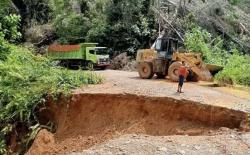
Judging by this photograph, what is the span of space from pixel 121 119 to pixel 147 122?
3.13ft

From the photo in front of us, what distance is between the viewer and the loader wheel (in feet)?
67.2

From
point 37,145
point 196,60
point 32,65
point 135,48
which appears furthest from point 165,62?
point 135,48

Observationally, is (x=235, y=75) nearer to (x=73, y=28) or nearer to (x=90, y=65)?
(x=90, y=65)

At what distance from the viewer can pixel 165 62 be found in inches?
791

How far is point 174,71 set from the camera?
Result: 19016 mm

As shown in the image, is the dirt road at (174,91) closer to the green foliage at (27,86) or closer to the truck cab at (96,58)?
the green foliage at (27,86)

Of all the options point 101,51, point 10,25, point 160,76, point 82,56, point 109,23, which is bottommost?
point 160,76

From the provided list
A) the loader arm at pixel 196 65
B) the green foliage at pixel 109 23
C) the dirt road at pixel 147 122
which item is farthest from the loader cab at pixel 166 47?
the green foliage at pixel 109 23

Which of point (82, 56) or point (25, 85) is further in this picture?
point (82, 56)

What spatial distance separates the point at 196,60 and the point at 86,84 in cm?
450

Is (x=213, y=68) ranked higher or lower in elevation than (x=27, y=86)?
higher

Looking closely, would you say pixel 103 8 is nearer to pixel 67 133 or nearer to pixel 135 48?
pixel 135 48

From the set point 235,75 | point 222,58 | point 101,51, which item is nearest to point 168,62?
point 235,75

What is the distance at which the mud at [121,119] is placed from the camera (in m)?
13.8
